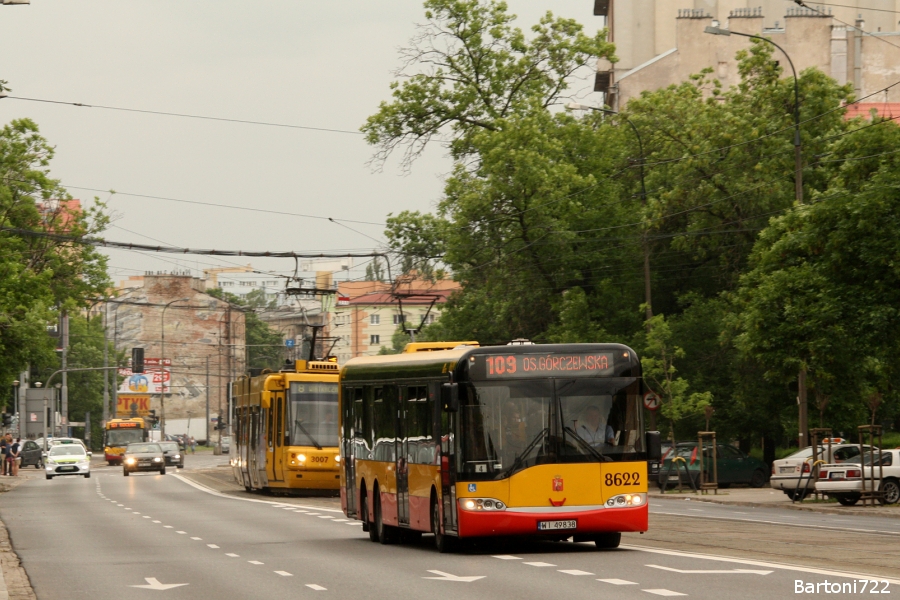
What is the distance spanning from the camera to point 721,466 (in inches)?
1847

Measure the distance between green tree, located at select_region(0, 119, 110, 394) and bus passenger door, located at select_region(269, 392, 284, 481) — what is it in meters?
13.1

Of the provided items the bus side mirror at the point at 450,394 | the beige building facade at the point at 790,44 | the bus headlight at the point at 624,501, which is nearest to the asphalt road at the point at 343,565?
the bus headlight at the point at 624,501

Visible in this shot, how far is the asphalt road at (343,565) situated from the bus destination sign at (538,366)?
206 cm

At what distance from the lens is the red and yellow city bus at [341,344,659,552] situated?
18234mm

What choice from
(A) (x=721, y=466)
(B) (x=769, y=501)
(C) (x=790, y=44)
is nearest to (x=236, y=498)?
(B) (x=769, y=501)

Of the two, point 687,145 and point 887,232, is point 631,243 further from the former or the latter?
point 887,232

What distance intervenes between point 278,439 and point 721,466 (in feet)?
48.4

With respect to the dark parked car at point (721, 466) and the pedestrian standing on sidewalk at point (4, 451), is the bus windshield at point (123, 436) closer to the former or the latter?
the pedestrian standing on sidewalk at point (4, 451)

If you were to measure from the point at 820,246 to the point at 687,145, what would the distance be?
20.3 metres

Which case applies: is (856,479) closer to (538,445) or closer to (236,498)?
(236,498)

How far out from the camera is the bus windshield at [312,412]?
1489 inches

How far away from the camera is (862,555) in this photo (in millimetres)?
17172

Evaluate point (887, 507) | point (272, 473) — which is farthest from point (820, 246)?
point (272, 473)

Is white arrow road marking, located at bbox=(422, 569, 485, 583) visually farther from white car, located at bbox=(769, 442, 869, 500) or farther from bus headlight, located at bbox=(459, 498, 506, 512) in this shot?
white car, located at bbox=(769, 442, 869, 500)
